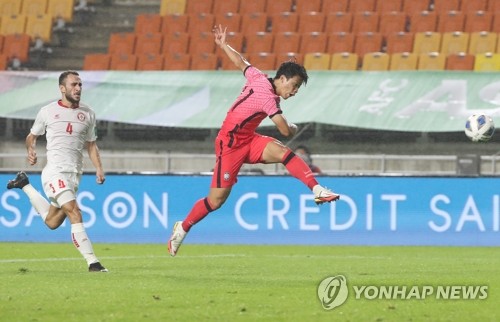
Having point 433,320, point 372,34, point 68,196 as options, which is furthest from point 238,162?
point 372,34

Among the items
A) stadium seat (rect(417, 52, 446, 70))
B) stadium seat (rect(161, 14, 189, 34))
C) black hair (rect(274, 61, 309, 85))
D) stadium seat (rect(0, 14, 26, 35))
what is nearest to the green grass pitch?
black hair (rect(274, 61, 309, 85))

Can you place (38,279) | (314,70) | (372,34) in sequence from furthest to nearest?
1. (372,34)
2. (314,70)
3. (38,279)

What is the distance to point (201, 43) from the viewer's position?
26.2m

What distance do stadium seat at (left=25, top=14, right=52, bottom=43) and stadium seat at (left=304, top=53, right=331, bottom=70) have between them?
21.5 feet

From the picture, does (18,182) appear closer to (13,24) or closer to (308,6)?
(308,6)

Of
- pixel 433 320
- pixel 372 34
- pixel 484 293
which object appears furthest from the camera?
pixel 372 34

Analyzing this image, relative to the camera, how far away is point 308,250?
18.1 metres

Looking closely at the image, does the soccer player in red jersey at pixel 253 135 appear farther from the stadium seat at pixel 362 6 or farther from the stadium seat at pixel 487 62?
the stadium seat at pixel 362 6

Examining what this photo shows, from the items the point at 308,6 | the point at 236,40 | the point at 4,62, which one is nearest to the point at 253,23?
the point at 236,40

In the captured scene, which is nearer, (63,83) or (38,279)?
(38,279)

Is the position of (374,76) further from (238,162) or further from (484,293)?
(484,293)

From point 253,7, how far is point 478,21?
4.97 m

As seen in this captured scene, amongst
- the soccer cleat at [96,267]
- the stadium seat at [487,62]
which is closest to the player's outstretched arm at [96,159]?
the soccer cleat at [96,267]

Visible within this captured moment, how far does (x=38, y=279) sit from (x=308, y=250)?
6719 mm
